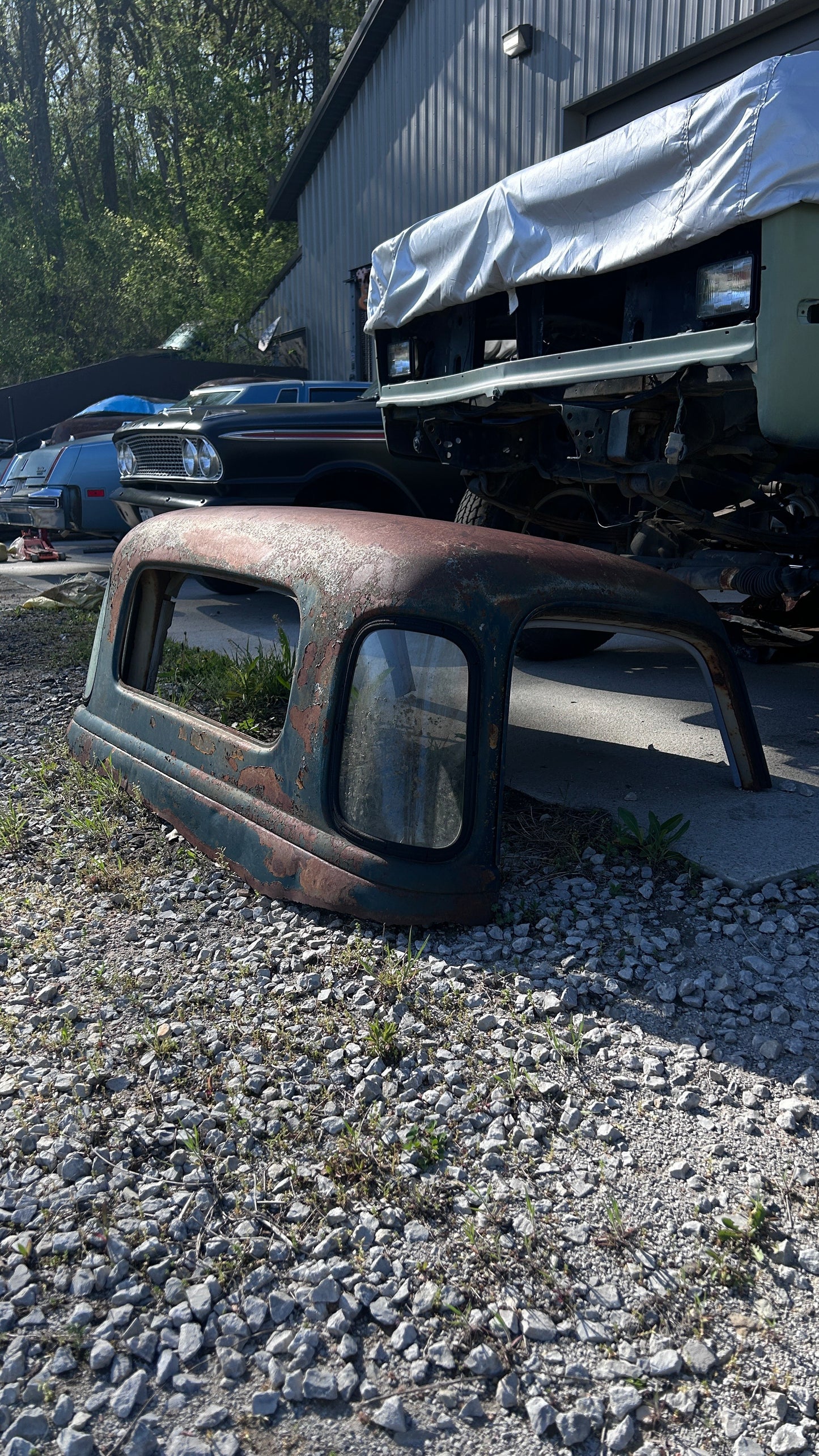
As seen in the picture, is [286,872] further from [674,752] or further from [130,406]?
[130,406]

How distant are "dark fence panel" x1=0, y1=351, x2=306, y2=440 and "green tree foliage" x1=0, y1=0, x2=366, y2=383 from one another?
7.96 ft

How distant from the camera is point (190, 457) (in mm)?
7172

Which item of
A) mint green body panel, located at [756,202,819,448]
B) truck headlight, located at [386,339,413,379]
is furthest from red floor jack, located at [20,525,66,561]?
mint green body panel, located at [756,202,819,448]

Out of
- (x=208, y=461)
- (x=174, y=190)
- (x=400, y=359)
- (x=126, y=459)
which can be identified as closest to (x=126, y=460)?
(x=126, y=459)

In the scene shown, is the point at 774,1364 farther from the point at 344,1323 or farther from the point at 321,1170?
the point at 321,1170

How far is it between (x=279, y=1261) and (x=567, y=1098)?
72cm

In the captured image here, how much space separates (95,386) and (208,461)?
14391mm

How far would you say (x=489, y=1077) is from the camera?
2395mm

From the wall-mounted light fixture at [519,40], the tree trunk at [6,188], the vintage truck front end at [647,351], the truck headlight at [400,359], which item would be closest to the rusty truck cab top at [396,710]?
the vintage truck front end at [647,351]

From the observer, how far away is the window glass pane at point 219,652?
14.3 ft

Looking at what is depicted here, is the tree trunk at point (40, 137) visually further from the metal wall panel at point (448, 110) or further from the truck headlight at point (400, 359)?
the truck headlight at point (400, 359)

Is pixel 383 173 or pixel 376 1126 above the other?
pixel 383 173

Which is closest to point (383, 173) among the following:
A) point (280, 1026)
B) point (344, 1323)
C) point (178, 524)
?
point (178, 524)

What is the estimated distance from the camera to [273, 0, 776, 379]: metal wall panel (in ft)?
27.8
